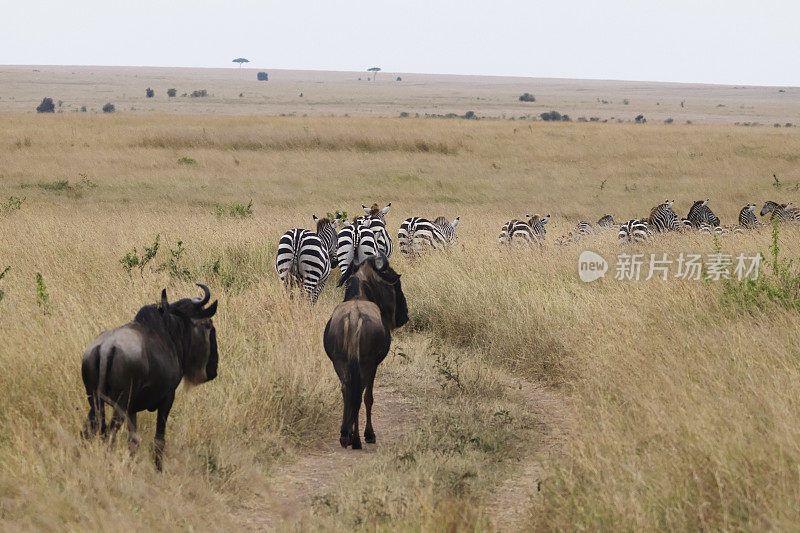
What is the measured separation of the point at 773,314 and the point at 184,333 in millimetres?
5444

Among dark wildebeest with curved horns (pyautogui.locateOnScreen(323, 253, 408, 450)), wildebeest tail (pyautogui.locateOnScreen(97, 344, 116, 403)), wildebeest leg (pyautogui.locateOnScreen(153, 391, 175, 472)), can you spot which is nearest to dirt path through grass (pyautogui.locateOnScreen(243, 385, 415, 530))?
dark wildebeest with curved horns (pyautogui.locateOnScreen(323, 253, 408, 450))

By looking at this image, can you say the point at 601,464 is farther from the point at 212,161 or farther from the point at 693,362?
the point at 212,161

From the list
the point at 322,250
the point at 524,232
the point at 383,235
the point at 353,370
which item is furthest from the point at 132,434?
the point at 524,232

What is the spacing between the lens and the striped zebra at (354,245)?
1056cm

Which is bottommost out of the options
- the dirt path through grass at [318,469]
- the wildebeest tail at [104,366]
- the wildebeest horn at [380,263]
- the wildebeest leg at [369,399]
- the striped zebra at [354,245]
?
the dirt path through grass at [318,469]

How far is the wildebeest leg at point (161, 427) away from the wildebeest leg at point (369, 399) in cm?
154

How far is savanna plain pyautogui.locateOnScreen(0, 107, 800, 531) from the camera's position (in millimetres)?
4328

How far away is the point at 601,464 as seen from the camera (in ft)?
15.8

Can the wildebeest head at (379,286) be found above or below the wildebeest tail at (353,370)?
above

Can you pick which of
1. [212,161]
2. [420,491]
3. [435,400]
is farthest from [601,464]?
[212,161]

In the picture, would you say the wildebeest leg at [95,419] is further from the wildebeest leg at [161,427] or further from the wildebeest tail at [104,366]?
the wildebeest leg at [161,427]

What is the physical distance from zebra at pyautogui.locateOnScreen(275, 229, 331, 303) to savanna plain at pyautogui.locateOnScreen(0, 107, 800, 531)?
0.91 feet

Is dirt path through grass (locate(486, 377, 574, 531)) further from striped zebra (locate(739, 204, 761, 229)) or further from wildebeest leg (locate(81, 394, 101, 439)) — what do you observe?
striped zebra (locate(739, 204, 761, 229))

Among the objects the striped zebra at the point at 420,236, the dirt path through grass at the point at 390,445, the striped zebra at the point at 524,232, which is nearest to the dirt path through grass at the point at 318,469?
the dirt path through grass at the point at 390,445
